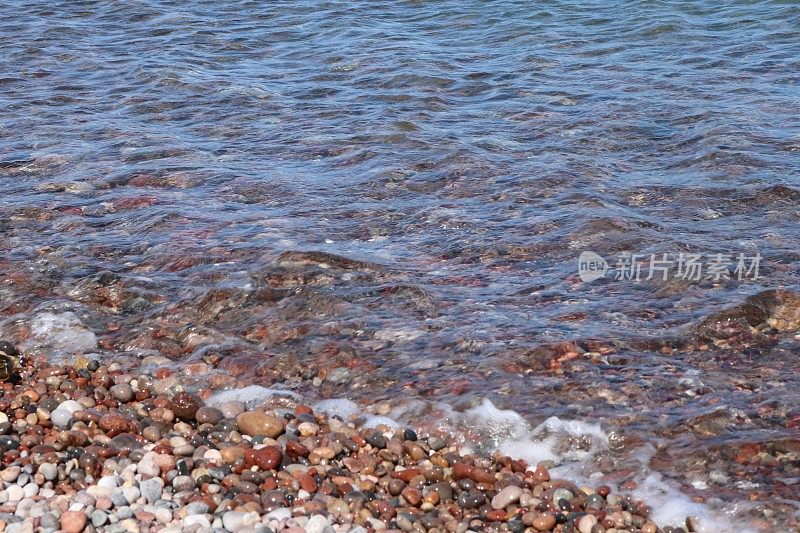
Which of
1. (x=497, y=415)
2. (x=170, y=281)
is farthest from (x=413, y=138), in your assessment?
(x=497, y=415)

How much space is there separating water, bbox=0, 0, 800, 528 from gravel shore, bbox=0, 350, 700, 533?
46cm

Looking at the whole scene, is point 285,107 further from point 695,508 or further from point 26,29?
point 695,508

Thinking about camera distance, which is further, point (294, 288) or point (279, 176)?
point (279, 176)

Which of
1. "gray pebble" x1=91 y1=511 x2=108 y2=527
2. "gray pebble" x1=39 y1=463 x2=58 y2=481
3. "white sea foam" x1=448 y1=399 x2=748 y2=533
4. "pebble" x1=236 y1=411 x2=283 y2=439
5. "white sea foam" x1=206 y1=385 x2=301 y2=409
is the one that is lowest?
"white sea foam" x1=448 y1=399 x2=748 y2=533

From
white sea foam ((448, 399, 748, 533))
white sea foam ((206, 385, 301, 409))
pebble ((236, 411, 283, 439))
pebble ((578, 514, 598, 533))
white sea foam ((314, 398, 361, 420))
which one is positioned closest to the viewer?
pebble ((578, 514, 598, 533))

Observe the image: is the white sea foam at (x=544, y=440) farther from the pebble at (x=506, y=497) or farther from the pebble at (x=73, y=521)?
the pebble at (x=73, y=521)

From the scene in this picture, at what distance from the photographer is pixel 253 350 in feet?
20.7

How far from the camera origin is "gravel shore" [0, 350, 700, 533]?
14.8ft

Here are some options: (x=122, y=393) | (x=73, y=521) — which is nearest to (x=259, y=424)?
(x=122, y=393)

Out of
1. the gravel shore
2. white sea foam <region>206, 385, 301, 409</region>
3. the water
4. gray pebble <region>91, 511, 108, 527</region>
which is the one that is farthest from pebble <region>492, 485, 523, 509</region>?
gray pebble <region>91, 511, 108, 527</region>

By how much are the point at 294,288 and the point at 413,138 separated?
360 centimetres

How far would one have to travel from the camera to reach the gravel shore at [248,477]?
14.8 feet

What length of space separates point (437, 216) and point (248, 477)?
3786mm

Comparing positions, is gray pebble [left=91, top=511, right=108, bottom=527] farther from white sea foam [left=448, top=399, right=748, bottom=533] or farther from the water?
white sea foam [left=448, top=399, right=748, bottom=533]
